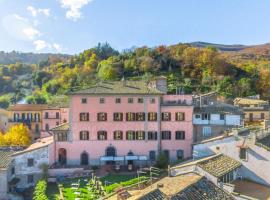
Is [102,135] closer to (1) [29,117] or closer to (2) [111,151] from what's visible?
(2) [111,151]

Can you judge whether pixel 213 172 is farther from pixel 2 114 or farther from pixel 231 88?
pixel 2 114

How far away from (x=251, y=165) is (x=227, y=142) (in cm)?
324

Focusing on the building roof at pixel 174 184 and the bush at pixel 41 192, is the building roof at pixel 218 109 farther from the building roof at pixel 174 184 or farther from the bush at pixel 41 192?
the bush at pixel 41 192

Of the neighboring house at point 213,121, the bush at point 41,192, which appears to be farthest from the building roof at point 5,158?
the neighboring house at point 213,121

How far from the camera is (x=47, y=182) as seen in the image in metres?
41.6

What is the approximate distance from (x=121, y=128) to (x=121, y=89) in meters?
4.63

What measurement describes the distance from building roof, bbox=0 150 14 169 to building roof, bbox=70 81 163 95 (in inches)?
380

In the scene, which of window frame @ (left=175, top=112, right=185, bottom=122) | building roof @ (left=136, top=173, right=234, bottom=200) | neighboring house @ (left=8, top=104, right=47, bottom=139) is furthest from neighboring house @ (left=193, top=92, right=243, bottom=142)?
neighboring house @ (left=8, top=104, right=47, bottom=139)

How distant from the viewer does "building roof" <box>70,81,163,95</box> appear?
1807 inches

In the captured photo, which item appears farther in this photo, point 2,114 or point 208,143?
point 2,114

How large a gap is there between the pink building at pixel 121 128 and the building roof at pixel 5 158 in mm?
5592

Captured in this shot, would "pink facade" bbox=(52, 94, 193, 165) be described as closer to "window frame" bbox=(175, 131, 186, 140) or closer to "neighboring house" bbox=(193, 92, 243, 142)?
"window frame" bbox=(175, 131, 186, 140)

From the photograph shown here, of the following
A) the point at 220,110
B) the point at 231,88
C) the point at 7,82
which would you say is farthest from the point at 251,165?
the point at 7,82

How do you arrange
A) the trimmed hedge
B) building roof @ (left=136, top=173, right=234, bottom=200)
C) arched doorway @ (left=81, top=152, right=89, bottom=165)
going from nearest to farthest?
building roof @ (left=136, top=173, right=234, bottom=200), the trimmed hedge, arched doorway @ (left=81, top=152, right=89, bottom=165)
